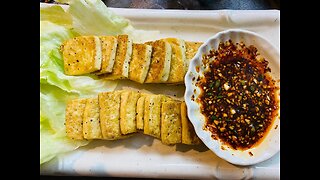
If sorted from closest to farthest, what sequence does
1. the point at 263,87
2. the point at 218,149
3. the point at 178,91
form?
the point at 218,149 → the point at 263,87 → the point at 178,91

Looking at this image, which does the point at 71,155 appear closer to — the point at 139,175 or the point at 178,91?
the point at 139,175

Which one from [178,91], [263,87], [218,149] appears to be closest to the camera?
[218,149]

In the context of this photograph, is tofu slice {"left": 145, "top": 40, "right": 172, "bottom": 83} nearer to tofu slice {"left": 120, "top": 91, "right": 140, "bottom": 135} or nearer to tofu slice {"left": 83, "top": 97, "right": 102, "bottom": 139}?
tofu slice {"left": 120, "top": 91, "right": 140, "bottom": 135}

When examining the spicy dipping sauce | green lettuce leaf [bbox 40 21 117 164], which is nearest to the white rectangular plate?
green lettuce leaf [bbox 40 21 117 164]

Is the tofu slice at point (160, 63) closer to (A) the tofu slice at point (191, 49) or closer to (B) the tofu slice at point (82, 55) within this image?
(A) the tofu slice at point (191, 49)

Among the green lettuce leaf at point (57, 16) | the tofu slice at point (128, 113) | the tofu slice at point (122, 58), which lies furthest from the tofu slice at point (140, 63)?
the green lettuce leaf at point (57, 16)

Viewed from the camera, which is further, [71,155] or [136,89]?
[136,89]

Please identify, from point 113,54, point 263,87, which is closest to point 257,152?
point 263,87
